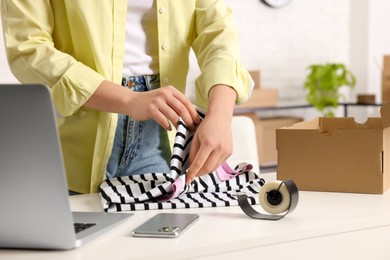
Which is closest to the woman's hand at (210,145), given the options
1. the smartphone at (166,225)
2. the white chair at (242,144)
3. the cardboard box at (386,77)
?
the smartphone at (166,225)

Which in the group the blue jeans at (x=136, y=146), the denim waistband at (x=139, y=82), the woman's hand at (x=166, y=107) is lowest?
the blue jeans at (x=136, y=146)

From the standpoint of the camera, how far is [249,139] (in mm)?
1732

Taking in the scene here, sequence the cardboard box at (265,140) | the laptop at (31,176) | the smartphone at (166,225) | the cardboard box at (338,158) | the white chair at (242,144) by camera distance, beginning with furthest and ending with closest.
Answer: the cardboard box at (265,140)
the white chair at (242,144)
the cardboard box at (338,158)
the smartphone at (166,225)
the laptop at (31,176)

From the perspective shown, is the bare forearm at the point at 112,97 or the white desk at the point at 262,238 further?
the bare forearm at the point at 112,97

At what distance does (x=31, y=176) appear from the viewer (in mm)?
810

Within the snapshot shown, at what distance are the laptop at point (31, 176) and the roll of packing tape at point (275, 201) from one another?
Result: 30 cm

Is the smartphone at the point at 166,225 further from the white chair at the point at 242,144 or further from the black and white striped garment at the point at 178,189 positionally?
the white chair at the point at 242,144

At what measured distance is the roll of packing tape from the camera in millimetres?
1046

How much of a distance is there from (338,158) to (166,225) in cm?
47

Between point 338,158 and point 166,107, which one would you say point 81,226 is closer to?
point 166,107

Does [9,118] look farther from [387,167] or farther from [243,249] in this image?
[387,167]

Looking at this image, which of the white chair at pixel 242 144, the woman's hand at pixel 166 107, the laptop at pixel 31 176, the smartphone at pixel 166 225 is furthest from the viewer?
the white chair at pixel 242 144

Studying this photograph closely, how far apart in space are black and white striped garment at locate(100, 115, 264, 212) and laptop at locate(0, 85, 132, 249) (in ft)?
0.89

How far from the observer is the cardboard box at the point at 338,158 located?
128 cm
